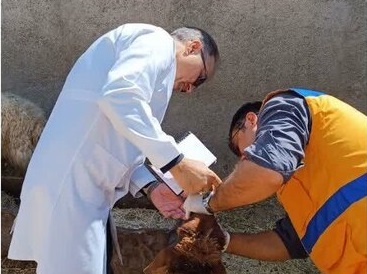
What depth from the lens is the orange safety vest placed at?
2.52 m

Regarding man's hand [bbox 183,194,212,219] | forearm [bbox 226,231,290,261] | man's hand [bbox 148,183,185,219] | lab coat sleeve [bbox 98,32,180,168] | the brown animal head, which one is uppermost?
lab coat sleeve [bbox 98,32,180,168]

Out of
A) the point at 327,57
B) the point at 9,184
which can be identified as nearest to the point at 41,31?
the point at 9,184

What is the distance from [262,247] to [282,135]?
3.28 ft

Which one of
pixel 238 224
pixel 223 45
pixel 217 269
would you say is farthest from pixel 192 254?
pixel 223 45

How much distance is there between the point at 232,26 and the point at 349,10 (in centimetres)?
72

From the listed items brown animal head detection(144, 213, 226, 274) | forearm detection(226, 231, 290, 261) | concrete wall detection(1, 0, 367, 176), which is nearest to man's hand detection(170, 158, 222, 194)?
brown animal head detection(144, 213, 226, 274)

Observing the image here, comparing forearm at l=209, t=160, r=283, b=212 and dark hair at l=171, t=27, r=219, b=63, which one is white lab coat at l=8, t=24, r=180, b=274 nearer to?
dark hair at l=171, t=27, r=219, b=63

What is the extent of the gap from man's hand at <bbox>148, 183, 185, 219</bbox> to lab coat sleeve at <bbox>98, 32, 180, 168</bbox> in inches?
18.5

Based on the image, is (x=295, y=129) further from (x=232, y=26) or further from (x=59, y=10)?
(x=59, y=10)

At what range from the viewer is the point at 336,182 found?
8.37ft

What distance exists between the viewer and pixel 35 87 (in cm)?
448

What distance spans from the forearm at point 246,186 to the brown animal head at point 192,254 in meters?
0.12

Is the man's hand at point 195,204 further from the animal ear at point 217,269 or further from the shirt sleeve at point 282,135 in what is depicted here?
the shirt sleeve at point 282,135

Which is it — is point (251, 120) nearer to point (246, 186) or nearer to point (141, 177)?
point (246, 186)
